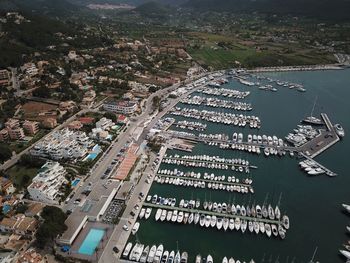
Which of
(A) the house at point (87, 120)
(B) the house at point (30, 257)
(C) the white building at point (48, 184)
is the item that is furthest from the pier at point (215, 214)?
(A) the house at point (87, 120)

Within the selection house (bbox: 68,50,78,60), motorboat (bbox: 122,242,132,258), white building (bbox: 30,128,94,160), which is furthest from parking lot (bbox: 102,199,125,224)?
house (bbox: 68,50,78,60)

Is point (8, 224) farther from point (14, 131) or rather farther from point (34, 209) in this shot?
point (14, 131)

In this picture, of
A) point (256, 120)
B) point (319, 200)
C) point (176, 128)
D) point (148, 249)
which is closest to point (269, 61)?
point (256, 120)

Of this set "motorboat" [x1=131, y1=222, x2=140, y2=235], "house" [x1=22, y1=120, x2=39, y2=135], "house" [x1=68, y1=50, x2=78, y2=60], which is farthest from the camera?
"house" [x1=68, y1=50, x2=78, y2=60]

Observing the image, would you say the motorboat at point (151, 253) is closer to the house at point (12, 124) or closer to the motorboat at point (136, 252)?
the motorboat at point (136, 252)

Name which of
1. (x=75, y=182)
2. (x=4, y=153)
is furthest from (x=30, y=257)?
(x=4, y=153)

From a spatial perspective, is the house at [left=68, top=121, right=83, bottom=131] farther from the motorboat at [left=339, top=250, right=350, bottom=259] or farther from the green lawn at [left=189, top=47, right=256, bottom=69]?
the green lawn at [left=189, top=47, right=256, bottom=69]
